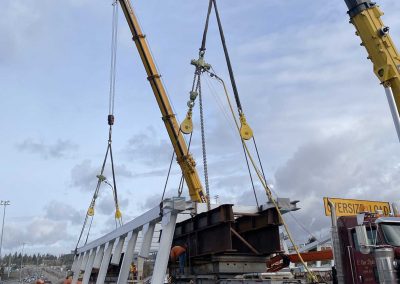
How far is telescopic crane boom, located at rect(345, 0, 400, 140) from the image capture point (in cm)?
1174

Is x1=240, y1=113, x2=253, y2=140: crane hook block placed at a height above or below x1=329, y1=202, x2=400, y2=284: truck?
above

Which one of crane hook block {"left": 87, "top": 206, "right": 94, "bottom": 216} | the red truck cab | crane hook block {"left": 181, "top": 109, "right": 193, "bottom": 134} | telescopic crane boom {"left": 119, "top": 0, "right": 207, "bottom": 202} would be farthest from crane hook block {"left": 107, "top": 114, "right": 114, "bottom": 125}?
the red truck cab

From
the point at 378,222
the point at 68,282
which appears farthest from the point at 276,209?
the point at 68,282

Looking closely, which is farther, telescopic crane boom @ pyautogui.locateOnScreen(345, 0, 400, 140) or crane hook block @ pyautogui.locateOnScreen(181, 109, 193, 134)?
crane hook block @ pyautogui.locateOnScreen(181, 109, 193, 134)

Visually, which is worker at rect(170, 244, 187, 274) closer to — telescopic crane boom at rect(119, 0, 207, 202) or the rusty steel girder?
the rusty steel girder

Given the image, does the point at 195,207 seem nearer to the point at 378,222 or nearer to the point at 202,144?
the point at 202,144

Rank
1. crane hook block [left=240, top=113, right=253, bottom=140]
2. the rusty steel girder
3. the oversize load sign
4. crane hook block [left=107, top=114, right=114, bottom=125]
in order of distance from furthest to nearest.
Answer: crane hook block [left=107, top=114, right=114, bottom=125]
crane hook block [left=240, top=113, right=253, bottom=140]
the oversize load sign
the rusty steel girder

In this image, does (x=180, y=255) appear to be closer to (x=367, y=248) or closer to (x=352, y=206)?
(x=352, y=206)

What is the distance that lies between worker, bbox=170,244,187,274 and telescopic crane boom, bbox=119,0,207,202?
7475mm

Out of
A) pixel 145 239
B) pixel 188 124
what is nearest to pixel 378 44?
pixel 188 124

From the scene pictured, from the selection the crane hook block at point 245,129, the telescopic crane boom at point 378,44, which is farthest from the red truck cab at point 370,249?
the telescopic crane boom at point 378,44

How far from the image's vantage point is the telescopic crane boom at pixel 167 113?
19.3 metres

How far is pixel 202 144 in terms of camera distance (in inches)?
530

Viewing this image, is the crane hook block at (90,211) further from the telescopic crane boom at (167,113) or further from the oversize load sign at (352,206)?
the oversize load sign at (352,206)
